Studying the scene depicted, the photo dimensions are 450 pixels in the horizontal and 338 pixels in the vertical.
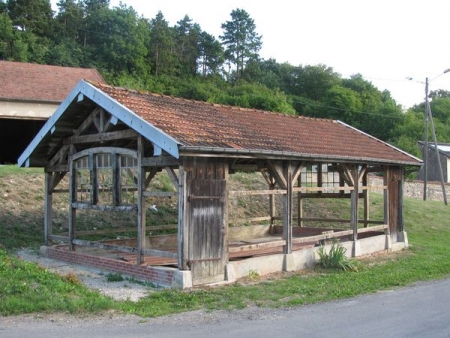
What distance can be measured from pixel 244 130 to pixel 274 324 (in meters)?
5.58

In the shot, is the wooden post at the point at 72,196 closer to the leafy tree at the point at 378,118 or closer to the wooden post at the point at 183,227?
the wooden post at the point at 183,227

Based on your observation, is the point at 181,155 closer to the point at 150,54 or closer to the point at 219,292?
the point at 219,292

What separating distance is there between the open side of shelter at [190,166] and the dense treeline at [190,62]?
1144 inches

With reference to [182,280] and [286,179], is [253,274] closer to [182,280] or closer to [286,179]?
[182,280]

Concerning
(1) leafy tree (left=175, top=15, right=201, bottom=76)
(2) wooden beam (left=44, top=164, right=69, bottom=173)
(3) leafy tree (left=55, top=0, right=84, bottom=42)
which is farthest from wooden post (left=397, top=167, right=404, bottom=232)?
(1) leafy tree (left=175, top=15, right=201, bottom=76)

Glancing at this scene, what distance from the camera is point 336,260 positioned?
41.2 ft

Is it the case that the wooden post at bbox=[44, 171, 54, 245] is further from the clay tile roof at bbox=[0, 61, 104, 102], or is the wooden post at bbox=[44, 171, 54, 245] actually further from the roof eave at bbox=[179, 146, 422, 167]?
the clay tile roof at bbox=[0, 61, 104, 102]

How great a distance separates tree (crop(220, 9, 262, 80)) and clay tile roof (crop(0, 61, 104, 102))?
41.0 meters

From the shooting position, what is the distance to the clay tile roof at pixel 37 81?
26031mm

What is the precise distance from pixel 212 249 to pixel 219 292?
1043 mm

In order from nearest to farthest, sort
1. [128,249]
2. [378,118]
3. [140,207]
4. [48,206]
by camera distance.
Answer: [140,207], [128,249], [48,206], [378,118]

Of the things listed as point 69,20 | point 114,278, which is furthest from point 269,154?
point 69,20

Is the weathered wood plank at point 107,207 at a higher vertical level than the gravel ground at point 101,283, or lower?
higher

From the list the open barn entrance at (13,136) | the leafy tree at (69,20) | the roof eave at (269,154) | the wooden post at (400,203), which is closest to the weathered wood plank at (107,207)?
the roof eave at (269,154)
